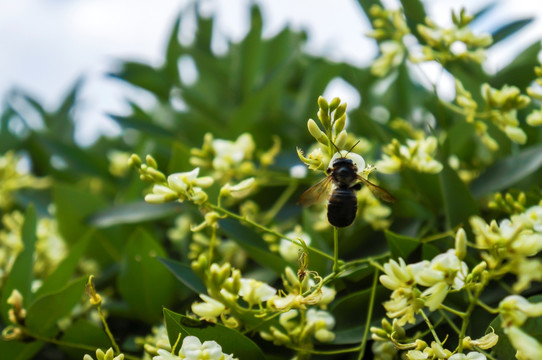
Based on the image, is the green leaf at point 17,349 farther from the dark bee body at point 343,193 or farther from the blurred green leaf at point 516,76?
the blurred green leaf at point 516,76

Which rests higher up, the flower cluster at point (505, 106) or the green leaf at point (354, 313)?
the flower cluster at point (505, 106)

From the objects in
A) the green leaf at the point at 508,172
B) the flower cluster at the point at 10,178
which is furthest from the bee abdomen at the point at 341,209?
the flower cluster at the point at 10,178

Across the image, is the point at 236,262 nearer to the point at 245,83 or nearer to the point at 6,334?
the point at 6,334

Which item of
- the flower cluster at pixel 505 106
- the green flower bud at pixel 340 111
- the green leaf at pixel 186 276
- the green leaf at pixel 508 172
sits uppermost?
the green flower bud at pixel 340 111

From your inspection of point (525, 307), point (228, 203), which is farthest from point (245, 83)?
point (525, 307)

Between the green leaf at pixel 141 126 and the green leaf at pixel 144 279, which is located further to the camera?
the green leaf at pixel 141 126

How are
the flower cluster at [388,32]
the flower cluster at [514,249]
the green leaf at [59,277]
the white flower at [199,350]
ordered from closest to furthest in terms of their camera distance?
1. the flower cluster at [514,249]
2. the white flower at [199,350]
3. the green leaf at [59,277]
4. the flower cluster at [388,32]

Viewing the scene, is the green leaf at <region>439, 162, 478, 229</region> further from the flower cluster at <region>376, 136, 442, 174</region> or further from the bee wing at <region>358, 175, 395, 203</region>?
the bee wing at <region>358, 175, 395, 203</region>

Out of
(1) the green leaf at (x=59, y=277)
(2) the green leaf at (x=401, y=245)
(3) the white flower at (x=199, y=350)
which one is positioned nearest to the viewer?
(3) the white flower at (x=199, y=350)
